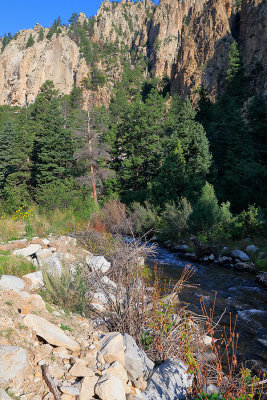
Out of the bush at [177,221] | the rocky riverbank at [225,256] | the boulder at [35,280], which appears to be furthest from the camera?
the bush at [177,221]

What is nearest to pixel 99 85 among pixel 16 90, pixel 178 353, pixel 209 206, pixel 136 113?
pixel 16 90

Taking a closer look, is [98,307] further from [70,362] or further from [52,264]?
[70,362]

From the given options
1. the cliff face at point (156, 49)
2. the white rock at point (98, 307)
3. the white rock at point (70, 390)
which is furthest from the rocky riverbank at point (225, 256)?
the cliff face at point (156, 49)

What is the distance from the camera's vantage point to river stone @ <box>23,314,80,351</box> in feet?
9.82

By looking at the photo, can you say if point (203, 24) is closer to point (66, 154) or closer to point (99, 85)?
point (99, 85)

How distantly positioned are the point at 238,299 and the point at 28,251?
212 inches

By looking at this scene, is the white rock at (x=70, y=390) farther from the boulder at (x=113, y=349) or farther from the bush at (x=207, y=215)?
the bush at (x=207, y=215)

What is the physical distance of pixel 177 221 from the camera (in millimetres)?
14234

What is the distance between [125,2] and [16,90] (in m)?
67.2

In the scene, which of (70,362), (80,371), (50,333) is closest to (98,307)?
(50,333)

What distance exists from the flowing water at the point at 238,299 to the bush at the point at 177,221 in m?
3.20

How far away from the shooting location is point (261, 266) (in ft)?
29.9

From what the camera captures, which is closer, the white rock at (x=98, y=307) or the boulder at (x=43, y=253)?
the white rock at (x=98, y=307)

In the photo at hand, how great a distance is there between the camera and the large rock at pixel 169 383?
282 centimetres
